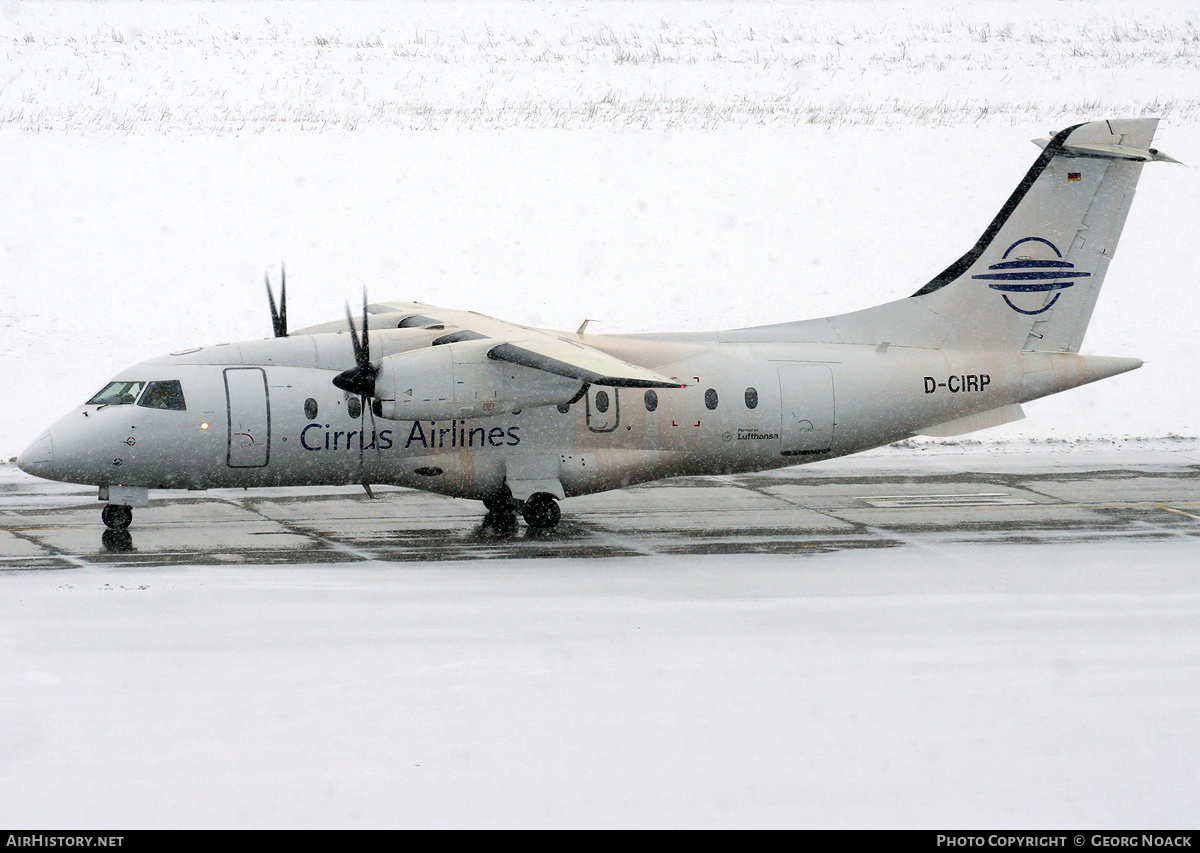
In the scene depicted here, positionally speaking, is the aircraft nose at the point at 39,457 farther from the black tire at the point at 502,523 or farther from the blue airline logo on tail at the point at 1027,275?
the blue airline logo on tail at the point at 1027,275

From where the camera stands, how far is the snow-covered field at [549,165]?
127 feet

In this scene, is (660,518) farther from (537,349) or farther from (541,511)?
(537,349)

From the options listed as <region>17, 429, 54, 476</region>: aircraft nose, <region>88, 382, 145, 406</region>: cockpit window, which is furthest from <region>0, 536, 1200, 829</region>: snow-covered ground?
<region>88, 382, 145, 406</region>: cockpit window

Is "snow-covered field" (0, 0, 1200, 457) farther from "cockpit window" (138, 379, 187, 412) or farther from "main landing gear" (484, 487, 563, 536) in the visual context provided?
Answer: "main landing gear" (484, 487, 563, 536)

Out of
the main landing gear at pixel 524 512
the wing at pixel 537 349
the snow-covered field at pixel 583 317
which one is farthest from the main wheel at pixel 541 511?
the wing at pixel 537 349

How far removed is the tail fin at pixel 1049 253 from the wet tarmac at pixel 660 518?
3.32 m

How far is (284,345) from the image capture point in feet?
70.5

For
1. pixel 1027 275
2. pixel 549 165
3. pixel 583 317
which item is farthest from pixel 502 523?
pixel 549 165

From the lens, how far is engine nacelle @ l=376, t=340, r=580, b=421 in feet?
63.1

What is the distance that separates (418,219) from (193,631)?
29.4 m

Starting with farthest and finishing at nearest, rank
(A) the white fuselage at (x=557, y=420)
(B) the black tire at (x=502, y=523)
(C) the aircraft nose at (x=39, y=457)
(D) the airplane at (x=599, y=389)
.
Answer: (B) the black tire at (x=502, y=523) → (A) the white fuselage at (x=557, y=420) → (D) the airplane at (x=599, y=389) → (C) the aircraft nose at (x=39, y=457)

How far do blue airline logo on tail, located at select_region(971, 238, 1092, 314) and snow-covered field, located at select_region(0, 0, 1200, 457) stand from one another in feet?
35.2

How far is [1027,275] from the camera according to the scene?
936 inches

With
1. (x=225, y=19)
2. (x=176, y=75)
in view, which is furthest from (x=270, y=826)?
(x=225, y=19)
